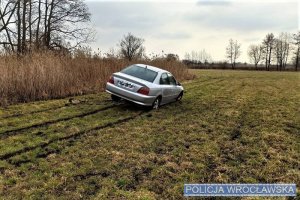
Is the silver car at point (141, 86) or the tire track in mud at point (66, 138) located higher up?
the silver car at point (141, 86)

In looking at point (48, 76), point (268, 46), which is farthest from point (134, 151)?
point (268, 46)

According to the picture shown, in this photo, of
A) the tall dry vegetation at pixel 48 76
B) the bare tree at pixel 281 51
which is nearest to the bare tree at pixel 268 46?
the bare tree at pixel 281 51

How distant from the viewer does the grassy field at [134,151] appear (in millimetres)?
4750

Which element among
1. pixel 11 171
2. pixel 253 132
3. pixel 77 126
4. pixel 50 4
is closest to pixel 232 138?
pixel 253 132

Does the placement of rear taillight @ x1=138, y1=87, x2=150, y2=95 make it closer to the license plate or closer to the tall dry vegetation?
the license plate

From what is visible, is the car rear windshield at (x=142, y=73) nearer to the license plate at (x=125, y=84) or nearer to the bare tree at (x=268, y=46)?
the license plate at (x=125, y=84)

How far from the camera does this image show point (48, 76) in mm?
13148

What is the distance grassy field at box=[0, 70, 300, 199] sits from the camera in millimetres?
4750

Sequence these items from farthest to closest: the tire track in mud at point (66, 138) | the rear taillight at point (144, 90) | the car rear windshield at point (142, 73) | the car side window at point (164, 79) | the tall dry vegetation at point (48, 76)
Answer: the car side window at point (164, 79)
the tall dry vegetation at point (48, 76)
the car rear windshield at point (142, 73)
the rear taillight at point (144, 90)
the tire track in mud at point (66, 138)

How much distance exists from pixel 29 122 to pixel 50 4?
2638 centimetres

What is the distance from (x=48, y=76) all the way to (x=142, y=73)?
13.9ft

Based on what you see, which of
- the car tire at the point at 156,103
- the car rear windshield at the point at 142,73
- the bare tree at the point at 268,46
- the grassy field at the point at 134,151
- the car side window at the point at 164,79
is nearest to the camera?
the grassy field at the point at 134,151

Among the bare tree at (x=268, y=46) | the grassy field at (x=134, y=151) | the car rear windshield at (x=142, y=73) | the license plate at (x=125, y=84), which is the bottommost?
the grassy field at (x=134, y=151)

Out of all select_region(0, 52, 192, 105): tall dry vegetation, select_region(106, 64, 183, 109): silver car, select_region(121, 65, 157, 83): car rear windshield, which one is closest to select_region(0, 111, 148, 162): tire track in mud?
select_region(106, 64, 183, 109): silver car
